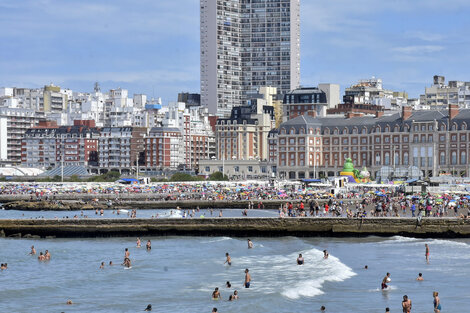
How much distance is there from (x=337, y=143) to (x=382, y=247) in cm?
10062

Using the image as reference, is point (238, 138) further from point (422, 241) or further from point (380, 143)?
point (422, 241)

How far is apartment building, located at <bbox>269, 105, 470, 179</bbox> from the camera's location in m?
145

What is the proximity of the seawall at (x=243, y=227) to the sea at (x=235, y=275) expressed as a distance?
2.47ft

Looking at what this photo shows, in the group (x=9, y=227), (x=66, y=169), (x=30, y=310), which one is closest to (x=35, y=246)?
(x=9, y=227)

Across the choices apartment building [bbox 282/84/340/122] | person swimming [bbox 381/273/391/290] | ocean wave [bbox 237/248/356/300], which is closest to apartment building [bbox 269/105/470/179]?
apartment building [bbox 282/84/340/122]

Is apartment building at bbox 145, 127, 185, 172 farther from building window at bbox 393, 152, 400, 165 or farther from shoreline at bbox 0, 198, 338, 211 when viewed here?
shoreline at bbox 0, 198, 338, 211

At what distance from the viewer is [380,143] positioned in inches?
6033

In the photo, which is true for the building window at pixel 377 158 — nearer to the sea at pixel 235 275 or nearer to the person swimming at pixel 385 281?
the sea at pixel 235 275

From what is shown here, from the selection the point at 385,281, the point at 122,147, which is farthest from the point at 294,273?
the point at 122,147

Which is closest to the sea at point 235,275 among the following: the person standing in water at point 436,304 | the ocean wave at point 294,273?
the ocean wave at point 294,273

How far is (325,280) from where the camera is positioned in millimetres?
47844

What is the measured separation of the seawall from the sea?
29.7 inches

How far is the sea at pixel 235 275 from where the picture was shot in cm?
4250

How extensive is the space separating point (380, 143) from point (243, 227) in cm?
8999
